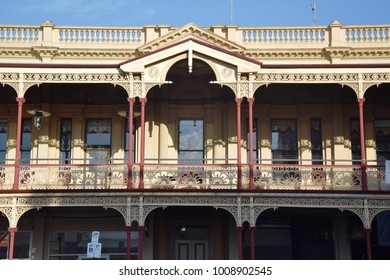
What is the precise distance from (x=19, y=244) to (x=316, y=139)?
11373mm

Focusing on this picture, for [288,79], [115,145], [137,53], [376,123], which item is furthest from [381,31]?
[115,145]

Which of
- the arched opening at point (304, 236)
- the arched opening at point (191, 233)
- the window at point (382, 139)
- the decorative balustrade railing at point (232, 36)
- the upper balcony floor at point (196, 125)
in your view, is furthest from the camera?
the decorative balustrade railing at point (232, 36)

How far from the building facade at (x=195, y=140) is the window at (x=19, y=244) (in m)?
0.06

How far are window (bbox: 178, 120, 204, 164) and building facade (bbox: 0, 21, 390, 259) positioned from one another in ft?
0.13

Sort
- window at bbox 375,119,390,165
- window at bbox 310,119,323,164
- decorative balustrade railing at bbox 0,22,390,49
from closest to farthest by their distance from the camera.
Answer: window at bbox 375,119,390,165
window at bbox 310,119,323,164
decorative balustrade railing at bbox 0,22,390,49

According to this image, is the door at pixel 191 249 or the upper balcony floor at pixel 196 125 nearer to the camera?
the door at pixel 191 249

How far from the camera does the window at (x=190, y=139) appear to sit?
2251 cm

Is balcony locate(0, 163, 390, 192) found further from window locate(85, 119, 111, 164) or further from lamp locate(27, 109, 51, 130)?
window locate(85, 119, 111, 164)

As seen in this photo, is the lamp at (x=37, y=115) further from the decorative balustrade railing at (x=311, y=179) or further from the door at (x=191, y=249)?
the decorative balustrade railing at (x=311, y=179)

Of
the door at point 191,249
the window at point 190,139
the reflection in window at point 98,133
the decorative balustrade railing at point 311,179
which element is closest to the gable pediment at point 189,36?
the window at point 190,139

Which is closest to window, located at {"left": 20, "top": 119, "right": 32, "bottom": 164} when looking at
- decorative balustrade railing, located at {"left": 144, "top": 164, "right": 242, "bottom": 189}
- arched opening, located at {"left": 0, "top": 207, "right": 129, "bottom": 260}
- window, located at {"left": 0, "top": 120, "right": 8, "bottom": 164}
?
window, located at {"left": 0, "top": 120, "right": 8, "bottom": 164}

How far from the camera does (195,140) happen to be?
22641 millimetres

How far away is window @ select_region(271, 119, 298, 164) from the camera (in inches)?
886

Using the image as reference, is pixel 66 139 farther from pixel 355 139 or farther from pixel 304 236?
pixel 355 139
